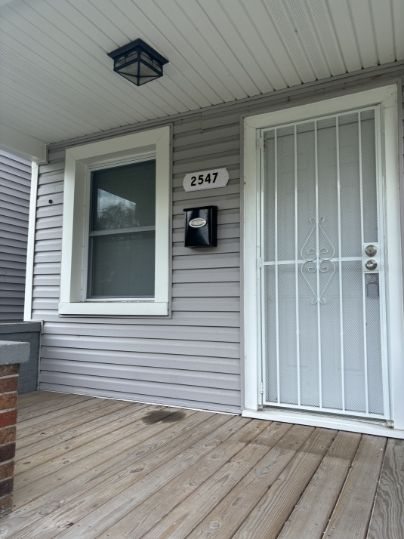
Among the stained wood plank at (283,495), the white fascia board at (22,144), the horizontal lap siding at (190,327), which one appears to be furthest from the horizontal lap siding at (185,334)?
the white fascia board at (22,144)

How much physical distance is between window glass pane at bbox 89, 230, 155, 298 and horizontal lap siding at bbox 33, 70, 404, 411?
0.27m

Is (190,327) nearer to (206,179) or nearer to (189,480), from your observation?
(206,179)

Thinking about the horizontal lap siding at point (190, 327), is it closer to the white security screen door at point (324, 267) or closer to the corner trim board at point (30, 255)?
the white security screen door at point (324, 267)

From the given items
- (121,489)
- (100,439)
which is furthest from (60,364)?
(121,489)

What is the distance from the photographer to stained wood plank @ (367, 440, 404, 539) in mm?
1406

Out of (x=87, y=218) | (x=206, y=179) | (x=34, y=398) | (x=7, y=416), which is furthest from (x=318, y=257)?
(x=34, y=398)

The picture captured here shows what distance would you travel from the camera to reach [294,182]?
2818 millimetres

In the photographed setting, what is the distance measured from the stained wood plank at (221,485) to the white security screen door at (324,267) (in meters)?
0.42

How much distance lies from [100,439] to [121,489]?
670mm

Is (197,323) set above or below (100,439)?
above

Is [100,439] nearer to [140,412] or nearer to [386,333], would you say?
[140,412]

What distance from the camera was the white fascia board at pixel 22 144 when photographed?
354 centimetres

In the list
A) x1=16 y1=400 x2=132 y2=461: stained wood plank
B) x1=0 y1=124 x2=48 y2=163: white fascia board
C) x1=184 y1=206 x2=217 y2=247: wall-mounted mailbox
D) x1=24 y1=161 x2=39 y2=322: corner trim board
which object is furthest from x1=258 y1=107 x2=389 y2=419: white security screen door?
x1=24 y1=161 x2=39 y2=322: corner trim board

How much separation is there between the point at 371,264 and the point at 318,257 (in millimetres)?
340
